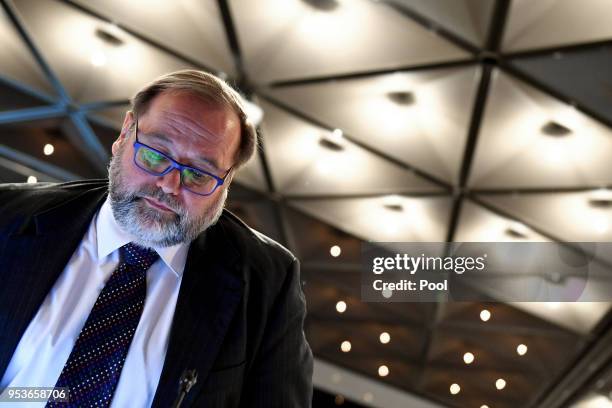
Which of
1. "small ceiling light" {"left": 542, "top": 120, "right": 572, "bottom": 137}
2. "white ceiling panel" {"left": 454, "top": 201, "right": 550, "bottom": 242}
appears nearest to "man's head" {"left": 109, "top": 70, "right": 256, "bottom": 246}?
"white ceiling panel" {"left": 454, "top": 201, "right": 550, "bottom": 242}

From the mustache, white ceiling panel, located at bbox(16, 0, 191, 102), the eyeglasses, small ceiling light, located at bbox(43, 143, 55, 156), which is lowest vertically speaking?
the mustache

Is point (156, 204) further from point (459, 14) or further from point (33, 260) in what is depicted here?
point (459, 14)

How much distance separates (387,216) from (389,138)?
2.66ft

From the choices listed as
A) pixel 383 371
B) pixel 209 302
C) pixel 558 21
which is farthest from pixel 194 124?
pixel 383 371

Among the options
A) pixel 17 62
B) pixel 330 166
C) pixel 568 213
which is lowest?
pixel 568 213

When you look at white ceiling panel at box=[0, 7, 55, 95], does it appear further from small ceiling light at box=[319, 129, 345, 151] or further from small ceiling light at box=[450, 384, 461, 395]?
small ceiling light at box=[450, 384, 461, 395]

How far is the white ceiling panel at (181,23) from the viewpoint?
5.98 metres

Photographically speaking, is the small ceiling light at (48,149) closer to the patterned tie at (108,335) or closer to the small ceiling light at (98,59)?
the small ceiling light at (98,59)

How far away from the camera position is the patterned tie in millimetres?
1982

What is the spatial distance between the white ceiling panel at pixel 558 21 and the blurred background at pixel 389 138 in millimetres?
14

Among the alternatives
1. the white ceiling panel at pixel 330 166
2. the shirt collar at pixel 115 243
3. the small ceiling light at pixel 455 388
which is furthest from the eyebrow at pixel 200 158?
the white ceiling panel at pixel 330 166

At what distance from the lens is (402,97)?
5914 millimetres

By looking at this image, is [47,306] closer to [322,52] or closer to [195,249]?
[195,249]

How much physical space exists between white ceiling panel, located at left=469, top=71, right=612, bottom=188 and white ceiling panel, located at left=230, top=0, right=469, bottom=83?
590 mm
